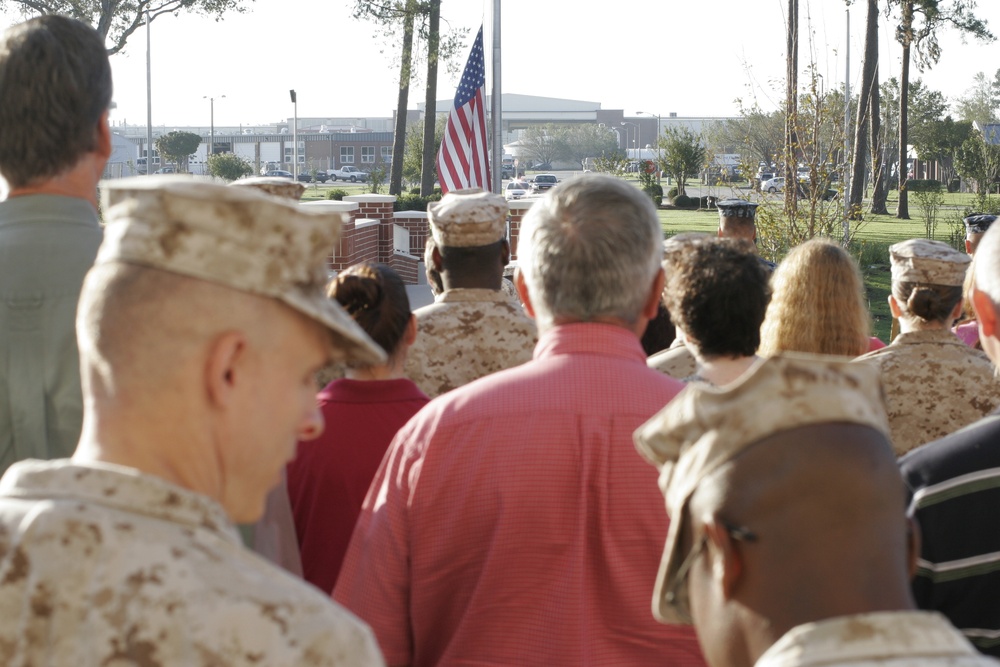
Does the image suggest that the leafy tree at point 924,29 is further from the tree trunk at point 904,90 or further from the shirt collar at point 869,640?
the shirt collar at point 869,640

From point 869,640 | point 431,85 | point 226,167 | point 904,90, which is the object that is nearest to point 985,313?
point 869,640

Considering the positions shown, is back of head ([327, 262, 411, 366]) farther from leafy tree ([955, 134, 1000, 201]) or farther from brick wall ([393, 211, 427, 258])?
leafy tree ([955, 134, 1000, 201])

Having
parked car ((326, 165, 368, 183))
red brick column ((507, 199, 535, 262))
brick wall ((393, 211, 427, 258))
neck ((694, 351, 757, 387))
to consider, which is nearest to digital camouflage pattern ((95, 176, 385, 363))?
neck ((694, 351, 757, 387))

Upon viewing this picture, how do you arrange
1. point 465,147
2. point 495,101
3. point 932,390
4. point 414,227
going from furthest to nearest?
point 414,227 < point 495,101 < point 465,147 < point 932,390

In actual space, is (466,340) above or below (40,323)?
below

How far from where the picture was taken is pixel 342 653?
1.42 metres

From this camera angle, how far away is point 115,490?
144cm

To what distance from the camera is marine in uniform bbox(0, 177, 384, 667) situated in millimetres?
1395

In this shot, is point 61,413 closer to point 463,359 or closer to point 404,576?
point 404,576

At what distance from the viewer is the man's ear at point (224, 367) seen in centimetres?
151

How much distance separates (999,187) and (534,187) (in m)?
28.5

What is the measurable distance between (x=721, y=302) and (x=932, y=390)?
3.66ft

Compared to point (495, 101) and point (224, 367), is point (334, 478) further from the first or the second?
point (495, 101)

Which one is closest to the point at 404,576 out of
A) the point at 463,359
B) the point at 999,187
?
the point at 463,359
